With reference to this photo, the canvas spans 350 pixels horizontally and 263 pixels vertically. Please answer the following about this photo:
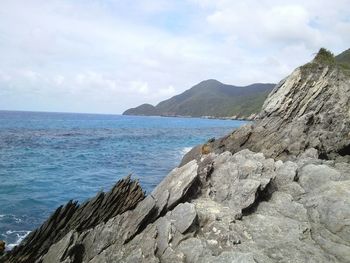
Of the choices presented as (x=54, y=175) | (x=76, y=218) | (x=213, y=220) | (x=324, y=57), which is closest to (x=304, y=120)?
(x=324, y=57)

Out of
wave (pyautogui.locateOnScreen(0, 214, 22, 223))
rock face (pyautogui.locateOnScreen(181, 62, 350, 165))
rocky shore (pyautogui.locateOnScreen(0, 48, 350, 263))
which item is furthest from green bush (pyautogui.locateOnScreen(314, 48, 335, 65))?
wave (pyautogui.locateOnScreen(0, 214, 22, 223))

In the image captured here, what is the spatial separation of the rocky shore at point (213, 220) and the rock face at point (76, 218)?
45 millimetres

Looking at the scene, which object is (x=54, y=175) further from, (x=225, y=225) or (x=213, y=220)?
(x=225, y=225)

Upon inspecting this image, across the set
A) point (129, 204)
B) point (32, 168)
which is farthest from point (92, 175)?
point (129, 204)

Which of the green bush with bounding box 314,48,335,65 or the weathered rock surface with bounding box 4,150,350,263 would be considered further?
the green bush with bounding box 314,48,335,65

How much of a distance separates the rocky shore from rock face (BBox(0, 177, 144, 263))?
0.04 metres

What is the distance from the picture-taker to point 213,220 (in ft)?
47.9

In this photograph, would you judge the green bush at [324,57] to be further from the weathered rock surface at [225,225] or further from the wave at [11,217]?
the wave at [11,217]

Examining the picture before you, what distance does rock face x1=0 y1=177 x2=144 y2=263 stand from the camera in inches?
598

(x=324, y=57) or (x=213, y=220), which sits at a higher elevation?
(x=324, y=57)

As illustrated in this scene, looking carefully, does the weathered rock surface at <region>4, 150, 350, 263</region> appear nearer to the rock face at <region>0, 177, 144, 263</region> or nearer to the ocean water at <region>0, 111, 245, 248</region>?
the rock face at <region>0, 177, 144, 263</region>

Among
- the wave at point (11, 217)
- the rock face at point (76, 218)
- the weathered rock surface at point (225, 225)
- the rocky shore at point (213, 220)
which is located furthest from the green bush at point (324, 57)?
the wave at point (11, 217)

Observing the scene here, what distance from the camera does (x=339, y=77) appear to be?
34.0 m

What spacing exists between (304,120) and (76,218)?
76.0ft
